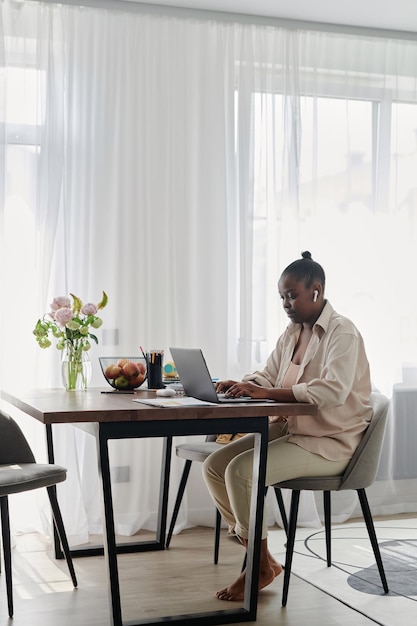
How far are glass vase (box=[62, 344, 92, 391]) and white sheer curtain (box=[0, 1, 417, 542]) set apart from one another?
51cm

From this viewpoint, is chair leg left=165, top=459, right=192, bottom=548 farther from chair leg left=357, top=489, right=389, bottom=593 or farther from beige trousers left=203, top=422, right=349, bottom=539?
chair leg left=357, top=489, right=389, bottom=593

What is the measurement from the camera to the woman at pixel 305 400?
291cm

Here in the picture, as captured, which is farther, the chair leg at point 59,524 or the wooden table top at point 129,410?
the chair leg at point 59,524

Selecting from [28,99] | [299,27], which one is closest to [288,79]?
[299,27]

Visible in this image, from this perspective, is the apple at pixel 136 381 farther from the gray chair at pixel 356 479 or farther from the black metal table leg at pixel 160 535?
the gray chair at pixel 356 479

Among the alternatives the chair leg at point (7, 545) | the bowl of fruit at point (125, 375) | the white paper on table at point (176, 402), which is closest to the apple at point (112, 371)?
the bowl of fruit at point (125, 375)

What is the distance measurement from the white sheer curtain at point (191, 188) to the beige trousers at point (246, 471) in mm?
1099

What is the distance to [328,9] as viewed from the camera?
172 inches

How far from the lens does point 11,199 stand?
4.10 meters

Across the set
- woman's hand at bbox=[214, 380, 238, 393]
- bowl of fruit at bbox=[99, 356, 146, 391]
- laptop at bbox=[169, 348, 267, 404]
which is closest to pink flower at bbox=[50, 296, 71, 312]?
bowl of fruit at bbox=[99, 356, 146, 391]

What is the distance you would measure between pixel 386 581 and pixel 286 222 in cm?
202

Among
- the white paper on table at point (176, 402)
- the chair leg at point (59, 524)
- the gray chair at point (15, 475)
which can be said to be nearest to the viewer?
the white paper on table at point (176, 402)

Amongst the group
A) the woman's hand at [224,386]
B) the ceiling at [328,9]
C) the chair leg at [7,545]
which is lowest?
the chair leg at [7,545]

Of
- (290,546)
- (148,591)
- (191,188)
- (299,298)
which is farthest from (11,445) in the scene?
(191,188)
